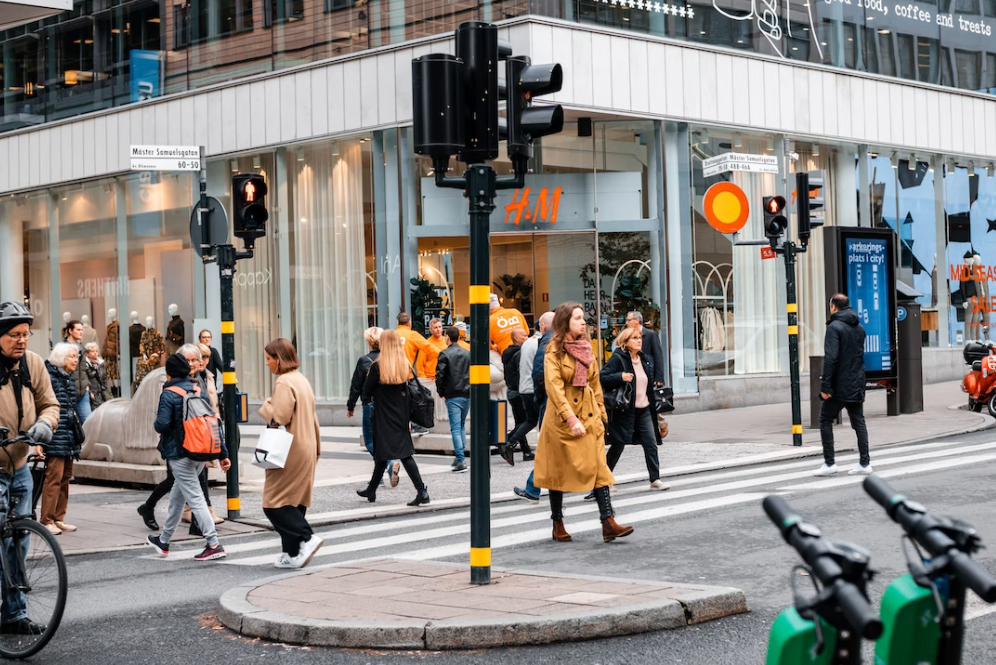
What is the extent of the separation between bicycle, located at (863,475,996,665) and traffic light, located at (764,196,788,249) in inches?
577

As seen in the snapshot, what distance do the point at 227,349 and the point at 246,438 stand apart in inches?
418

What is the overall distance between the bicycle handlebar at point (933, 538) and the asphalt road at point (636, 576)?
3.29m

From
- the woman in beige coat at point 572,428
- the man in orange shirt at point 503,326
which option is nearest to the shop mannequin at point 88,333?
the man in orange shirt at point 503,326

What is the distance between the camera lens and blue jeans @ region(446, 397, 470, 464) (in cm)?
1519

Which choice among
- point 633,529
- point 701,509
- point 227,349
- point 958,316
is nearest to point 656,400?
point 701,509

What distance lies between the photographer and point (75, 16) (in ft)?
99.8

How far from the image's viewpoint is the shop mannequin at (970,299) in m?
28.9

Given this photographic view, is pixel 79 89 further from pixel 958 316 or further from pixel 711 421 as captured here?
pixel 958 316

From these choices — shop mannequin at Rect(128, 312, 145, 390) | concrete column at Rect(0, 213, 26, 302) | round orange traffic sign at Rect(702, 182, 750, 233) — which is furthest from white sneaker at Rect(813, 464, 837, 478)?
concrete column at Rect(0, 213, 26, 302)

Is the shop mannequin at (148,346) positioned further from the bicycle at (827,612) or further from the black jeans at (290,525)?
the bicycle at (827,612)

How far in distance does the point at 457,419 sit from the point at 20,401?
343 inches

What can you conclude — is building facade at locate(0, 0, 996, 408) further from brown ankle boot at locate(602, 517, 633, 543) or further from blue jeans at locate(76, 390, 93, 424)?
brown ankle boot at locate(602, 517, 633, 543)

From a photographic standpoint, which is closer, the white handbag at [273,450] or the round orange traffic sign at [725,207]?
the white handbag at [273,450]

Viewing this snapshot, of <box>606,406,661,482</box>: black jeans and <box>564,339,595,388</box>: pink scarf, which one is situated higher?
<box>564,339,595,388</box>: pink scarf
